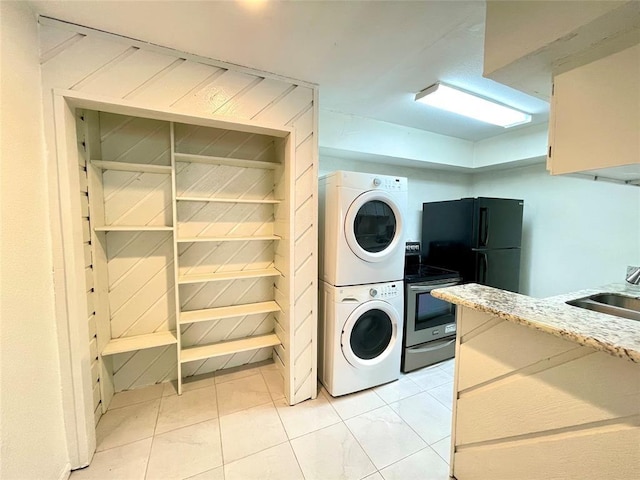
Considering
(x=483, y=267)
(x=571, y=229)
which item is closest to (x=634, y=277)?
(x=483, y=267)

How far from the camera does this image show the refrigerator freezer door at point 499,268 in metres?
2.67

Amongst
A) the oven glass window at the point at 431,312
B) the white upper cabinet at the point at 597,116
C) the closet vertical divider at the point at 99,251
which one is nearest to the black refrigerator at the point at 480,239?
the oven glass window at the point at 431,312

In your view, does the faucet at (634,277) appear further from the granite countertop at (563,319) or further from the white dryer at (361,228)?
the white dryer at (361,228)

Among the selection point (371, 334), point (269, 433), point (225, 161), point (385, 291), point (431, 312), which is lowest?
point (269, 433)

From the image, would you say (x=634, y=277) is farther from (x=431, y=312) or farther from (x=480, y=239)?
(x=431, y=312)

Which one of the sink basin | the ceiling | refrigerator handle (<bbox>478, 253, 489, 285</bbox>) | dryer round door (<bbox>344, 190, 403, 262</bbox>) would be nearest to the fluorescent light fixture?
the ceiling

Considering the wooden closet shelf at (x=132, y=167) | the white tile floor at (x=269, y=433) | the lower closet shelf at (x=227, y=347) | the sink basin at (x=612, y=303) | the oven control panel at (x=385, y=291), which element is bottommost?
the white tile floor at (x=269, y=433)

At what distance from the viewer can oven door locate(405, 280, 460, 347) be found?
2.35 m

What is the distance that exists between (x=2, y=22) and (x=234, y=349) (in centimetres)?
223

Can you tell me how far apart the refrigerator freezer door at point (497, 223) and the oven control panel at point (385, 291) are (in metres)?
1.07

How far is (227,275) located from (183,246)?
1.50ft

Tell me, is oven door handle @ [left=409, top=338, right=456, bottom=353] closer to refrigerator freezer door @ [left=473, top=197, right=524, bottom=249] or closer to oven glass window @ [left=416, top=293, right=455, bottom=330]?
oven glass window @ [left=416, top=293, right=455, bottom=330]

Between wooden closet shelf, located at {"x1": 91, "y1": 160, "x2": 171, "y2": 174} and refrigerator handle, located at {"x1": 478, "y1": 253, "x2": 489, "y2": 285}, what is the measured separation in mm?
2989

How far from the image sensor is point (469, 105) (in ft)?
7.02
